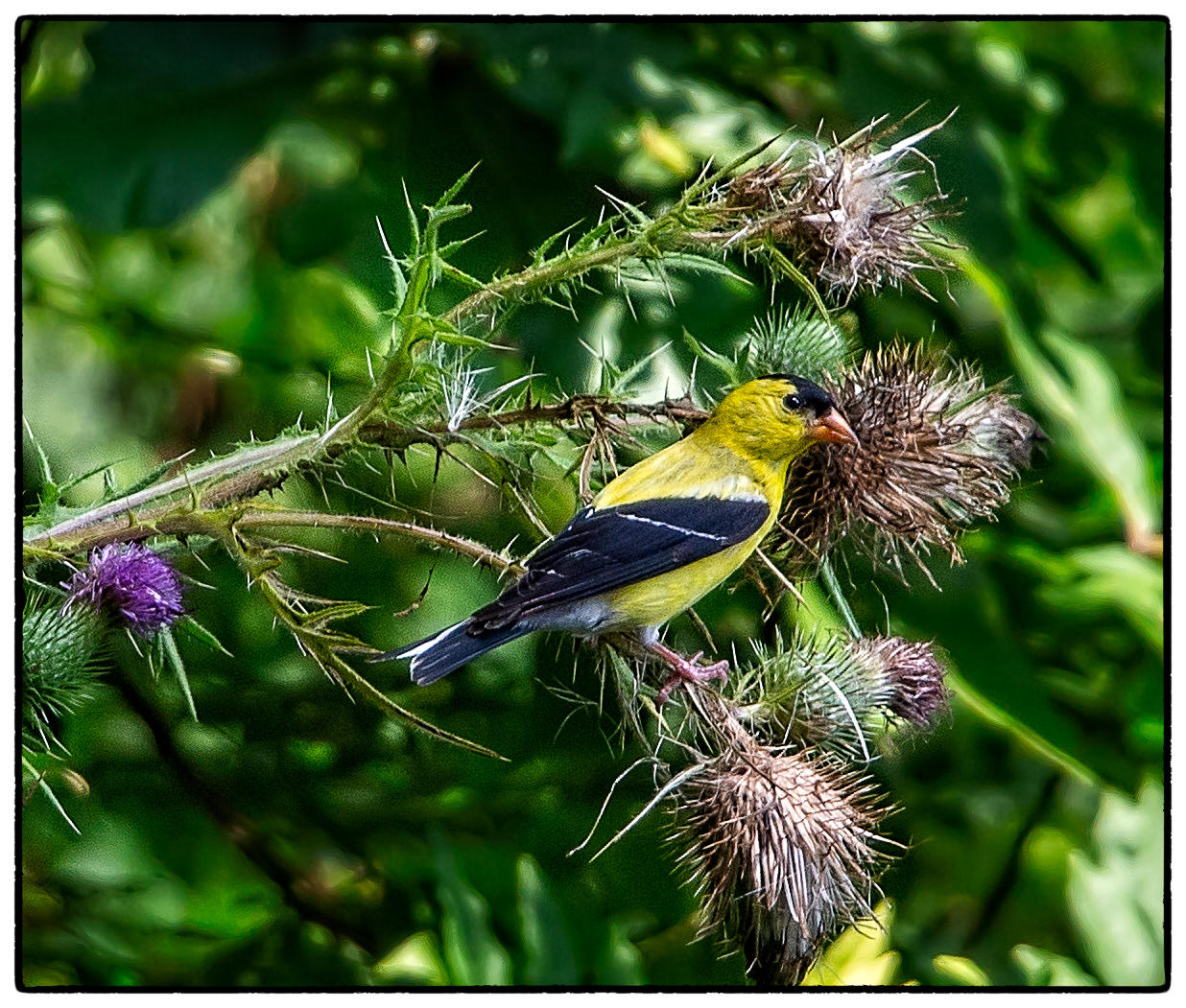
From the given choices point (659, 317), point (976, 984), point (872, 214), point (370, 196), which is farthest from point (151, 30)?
point (976, 984)

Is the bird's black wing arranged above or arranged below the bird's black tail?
above

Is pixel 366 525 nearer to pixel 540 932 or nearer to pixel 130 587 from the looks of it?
pixel 130 587

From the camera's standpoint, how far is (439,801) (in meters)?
1.55

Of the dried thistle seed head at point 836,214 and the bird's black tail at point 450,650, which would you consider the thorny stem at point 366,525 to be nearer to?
the bird's black tail at point 450,650

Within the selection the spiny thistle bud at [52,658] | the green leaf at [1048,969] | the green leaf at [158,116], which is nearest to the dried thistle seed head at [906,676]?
the green leaf at [1048,969]

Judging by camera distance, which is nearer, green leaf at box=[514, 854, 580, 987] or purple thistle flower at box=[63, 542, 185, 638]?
purple thistle flower at box=[63, 542, 185, 638]

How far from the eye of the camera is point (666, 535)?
4.63 feet

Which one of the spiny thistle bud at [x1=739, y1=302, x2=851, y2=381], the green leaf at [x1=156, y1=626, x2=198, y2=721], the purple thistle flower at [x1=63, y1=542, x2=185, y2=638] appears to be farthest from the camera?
the spiny thistle bud at [x1=739, y1=302, x2=851, y2=381]

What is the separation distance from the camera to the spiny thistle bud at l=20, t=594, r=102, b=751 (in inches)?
51.3

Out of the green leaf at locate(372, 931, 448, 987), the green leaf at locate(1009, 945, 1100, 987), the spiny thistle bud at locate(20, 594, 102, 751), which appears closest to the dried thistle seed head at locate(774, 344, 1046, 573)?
the green leaf at locate(1009, 945, 1100, 987)

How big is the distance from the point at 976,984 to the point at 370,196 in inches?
51.1

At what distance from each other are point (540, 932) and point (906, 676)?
0.56 meters

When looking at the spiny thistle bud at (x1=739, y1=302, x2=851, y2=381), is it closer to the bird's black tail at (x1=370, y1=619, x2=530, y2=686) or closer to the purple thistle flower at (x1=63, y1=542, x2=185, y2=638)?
the bird's black tail at (x1=370, y1=619, x2=530, y2=686)

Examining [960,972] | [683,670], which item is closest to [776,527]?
[683,670]
